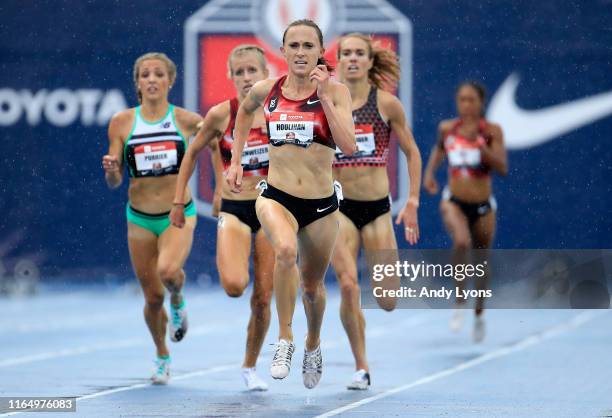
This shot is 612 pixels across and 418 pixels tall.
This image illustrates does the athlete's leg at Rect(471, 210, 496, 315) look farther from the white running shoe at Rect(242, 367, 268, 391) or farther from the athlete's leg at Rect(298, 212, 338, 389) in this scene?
the athlete's leg at Rect(298, 212, 338, 389)

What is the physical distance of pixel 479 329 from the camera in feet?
42.8

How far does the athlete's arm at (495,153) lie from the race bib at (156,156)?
508 centimetres

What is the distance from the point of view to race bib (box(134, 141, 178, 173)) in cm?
970

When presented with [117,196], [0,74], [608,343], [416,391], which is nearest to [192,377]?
[416,391]

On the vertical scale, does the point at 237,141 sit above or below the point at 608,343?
above

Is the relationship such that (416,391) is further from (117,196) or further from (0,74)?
(0,74)

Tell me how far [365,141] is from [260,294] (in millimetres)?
1430

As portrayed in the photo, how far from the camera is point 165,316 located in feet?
33.0

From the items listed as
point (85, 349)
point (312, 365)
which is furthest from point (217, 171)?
point (85, 349)

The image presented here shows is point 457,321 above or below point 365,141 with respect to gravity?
below

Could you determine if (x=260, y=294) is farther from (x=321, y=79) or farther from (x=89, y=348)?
(x=89, y=348)

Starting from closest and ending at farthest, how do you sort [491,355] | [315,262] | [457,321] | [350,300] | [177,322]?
[315,262] < [350,300] < [177,322] < [491,355] < [457,321]

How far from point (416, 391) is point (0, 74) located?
10.7 m

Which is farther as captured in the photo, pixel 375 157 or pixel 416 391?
pixel 375 157
